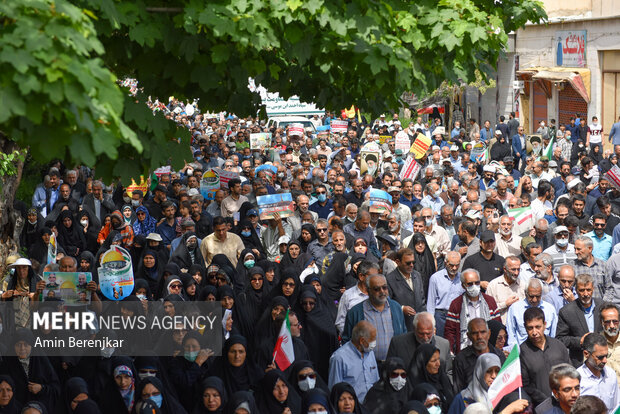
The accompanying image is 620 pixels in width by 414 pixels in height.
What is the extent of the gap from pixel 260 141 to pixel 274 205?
11672mm

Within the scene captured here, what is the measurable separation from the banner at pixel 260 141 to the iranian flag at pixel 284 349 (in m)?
16.6

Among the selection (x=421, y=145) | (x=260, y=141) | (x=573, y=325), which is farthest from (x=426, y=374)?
(x=260, y=141)

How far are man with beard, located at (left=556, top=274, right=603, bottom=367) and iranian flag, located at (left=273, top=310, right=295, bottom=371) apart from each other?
2435 millimetres

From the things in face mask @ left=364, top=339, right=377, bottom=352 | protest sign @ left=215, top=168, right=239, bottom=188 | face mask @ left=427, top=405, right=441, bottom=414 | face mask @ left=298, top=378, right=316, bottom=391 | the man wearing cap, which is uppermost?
protest sign @ left=215, top=168, right=239, bottom=188

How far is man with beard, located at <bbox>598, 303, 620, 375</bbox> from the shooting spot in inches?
337

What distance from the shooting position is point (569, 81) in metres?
35.3

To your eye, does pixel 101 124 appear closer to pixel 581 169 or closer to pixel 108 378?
pixel 108 378

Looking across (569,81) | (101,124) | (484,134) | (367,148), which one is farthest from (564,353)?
(569,81)

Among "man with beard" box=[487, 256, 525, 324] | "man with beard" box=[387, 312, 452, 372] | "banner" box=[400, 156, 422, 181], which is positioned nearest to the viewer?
"man with beard" box=[387, 312, 452, 372]

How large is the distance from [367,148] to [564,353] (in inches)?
520

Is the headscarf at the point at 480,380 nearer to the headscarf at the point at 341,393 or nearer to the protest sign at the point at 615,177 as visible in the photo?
the headscarf at the point at 341,393

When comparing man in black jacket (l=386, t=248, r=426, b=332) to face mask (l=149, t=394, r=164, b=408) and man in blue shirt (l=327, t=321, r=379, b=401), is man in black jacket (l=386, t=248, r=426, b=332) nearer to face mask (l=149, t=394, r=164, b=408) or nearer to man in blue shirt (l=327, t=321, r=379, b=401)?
man in blue shirt (l=327, t=321, r=379, b=401)

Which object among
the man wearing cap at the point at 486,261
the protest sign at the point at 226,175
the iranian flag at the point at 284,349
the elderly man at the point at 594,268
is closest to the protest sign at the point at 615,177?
the elderly man at the point at 594,268

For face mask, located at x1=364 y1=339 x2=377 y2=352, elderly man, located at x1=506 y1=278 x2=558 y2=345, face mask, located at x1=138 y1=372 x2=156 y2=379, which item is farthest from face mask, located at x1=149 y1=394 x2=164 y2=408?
elderly man, located at x1=506 y1=278 x2=558 y2=345
